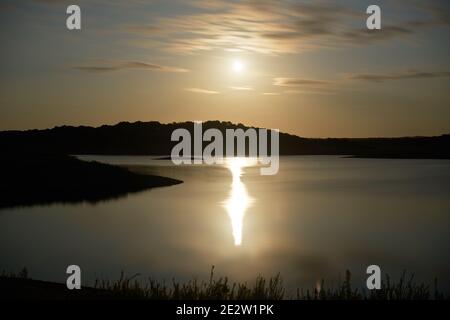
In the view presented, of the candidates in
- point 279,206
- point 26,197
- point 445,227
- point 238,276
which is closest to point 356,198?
point 279,206

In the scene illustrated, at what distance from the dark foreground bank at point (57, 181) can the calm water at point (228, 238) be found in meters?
3.25

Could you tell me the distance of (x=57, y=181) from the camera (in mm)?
65375

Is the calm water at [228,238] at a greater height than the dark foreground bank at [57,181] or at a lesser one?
lesser

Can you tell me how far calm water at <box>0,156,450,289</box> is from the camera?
3269 centimetres

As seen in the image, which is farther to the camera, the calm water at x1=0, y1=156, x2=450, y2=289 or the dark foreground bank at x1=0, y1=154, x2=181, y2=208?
the dark foreground bank at x1=0, y1=154, x2=181, y2=208

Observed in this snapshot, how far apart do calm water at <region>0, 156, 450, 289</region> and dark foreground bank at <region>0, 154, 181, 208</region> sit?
10.7 ft

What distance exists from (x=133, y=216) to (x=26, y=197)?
500 inches

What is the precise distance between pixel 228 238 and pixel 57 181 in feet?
92.7

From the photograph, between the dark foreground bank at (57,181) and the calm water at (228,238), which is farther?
the dark foreground bank at (57,181)

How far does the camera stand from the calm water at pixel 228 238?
32.7m

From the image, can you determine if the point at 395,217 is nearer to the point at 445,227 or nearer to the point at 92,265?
the point at 445,227

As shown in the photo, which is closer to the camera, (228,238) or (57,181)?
(228,238)

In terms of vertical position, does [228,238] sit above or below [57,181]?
below

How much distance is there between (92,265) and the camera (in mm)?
32750
